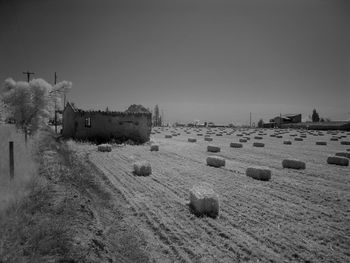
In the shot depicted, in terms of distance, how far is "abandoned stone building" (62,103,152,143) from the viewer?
76.1ft

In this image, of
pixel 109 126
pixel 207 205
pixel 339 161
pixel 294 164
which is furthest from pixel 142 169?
pixel 109 126

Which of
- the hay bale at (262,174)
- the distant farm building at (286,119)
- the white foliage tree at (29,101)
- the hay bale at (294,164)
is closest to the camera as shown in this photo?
the hay bale at (262,174)

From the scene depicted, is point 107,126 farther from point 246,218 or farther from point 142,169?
point 246,218

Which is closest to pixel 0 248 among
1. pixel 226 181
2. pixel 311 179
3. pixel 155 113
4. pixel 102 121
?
pixel 226 181

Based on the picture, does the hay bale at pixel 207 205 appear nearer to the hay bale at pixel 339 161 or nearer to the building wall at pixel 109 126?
the hay bale at pixel 339 161

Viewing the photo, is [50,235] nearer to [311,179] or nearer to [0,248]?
[0,248]

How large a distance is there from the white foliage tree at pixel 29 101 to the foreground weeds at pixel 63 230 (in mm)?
29506

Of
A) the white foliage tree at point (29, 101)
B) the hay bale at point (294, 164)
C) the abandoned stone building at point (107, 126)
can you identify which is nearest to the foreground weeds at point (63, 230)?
the hay bale at point (294, 164)

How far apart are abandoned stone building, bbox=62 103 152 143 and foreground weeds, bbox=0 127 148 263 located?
17.7 metres

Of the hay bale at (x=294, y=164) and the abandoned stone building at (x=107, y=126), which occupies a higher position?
the abandoned stone building at (x=107, y=126)

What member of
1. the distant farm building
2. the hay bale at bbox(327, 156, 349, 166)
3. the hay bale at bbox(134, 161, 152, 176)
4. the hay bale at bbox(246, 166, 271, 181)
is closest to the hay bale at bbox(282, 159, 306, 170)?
the hay bale at bbox(327, 156, 349, 166)

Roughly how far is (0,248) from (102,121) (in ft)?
70.9

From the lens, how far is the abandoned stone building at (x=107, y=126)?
23.2m

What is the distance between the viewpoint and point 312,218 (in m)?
5.16
